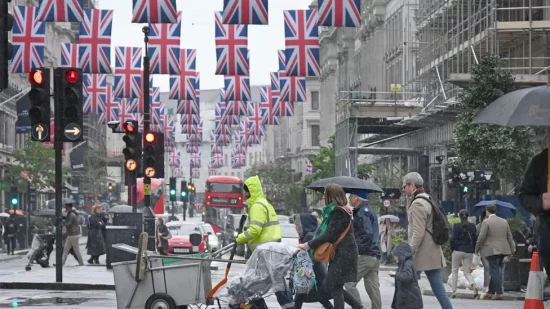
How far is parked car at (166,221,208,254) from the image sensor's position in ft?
149

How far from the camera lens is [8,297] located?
2123 cm

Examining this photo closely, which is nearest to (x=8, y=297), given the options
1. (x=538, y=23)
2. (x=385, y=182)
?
(x=538, y=23)

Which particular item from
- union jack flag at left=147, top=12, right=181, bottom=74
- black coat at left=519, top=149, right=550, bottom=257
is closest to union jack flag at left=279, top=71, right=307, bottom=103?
union jack flag at left=147, top=12, right=181, bottom=74

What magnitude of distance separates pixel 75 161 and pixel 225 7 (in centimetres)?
5492

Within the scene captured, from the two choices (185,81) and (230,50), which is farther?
(185,81)

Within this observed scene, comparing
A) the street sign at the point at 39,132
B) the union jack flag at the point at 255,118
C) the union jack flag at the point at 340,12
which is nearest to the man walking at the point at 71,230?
the union jack flag at the point at 340,12

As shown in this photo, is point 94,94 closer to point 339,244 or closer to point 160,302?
point 160,302

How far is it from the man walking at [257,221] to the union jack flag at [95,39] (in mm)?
29149

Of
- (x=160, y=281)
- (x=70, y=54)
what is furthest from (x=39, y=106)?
(x=70, y=54)

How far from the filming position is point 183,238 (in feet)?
157

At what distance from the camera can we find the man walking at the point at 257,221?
1590 cm

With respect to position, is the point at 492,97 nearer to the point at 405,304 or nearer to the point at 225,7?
the point at 225,7

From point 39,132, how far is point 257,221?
7.54 metres

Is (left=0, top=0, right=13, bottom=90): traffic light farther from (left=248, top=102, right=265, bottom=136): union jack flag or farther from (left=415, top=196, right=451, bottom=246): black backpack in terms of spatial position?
(left=248, top=102, right=265, bottom=136): union jack flag
